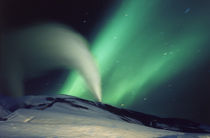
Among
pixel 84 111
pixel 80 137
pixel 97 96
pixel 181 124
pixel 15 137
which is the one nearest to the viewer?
pixel 15 137

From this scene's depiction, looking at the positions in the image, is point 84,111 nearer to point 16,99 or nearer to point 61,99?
point 61,99

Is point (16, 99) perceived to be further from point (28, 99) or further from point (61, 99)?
point (61, 99)

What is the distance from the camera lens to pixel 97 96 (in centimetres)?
609

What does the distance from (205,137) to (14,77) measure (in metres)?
6.37

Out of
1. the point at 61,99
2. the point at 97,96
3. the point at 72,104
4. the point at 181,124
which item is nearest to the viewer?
the point at 72,104

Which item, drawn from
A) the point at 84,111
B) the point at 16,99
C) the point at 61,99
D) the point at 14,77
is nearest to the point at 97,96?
the point at 61,99

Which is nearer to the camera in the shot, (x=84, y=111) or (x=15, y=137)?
(x=15, y=137)

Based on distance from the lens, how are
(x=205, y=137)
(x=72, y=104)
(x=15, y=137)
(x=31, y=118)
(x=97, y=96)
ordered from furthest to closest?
(x=97, y=96) → (x=72, y=104) → (x=31, y=118) → (x=205, y=137) → (x=15, y=137)

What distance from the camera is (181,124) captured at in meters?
5.10

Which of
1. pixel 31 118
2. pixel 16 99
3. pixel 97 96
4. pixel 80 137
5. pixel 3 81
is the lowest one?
pixel 80 137

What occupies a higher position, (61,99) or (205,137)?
(61,99)

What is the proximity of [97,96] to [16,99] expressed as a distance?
9.21 feet

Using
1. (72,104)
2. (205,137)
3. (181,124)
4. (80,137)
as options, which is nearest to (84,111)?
(72,104)

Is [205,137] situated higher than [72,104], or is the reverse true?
[72,104]
